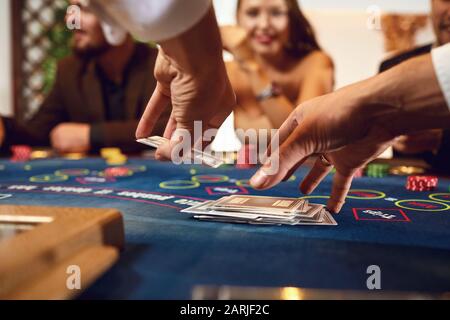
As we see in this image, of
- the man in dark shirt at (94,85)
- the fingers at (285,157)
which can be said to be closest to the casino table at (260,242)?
the fingers at (285,157)

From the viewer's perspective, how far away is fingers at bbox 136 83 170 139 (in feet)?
4.26

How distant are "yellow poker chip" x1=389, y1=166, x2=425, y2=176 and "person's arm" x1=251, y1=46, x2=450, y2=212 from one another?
112cm

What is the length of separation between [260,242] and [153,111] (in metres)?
0.63

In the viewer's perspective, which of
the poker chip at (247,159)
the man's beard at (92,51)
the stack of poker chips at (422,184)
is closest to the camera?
the stack of poker chips at (422,184)

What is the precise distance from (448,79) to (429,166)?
4.84 ft

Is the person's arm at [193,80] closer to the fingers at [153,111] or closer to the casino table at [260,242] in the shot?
the fingers at [153,111]

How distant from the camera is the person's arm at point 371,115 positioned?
819 mm

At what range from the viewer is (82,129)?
2.83 meters

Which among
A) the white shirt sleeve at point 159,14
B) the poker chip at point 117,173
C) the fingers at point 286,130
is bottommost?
the poker chip at point 117,173

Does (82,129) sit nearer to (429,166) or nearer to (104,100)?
(104,100)

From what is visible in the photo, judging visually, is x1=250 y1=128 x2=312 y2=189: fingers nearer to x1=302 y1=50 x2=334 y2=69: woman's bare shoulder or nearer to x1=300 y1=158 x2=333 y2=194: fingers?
x1=300 y1=158 x2=333 y2=194: fingers

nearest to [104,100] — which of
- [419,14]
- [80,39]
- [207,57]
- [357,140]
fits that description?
[80,39]

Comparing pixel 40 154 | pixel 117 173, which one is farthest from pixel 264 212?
pixel 40 154

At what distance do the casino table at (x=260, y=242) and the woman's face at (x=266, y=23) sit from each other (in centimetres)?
263
